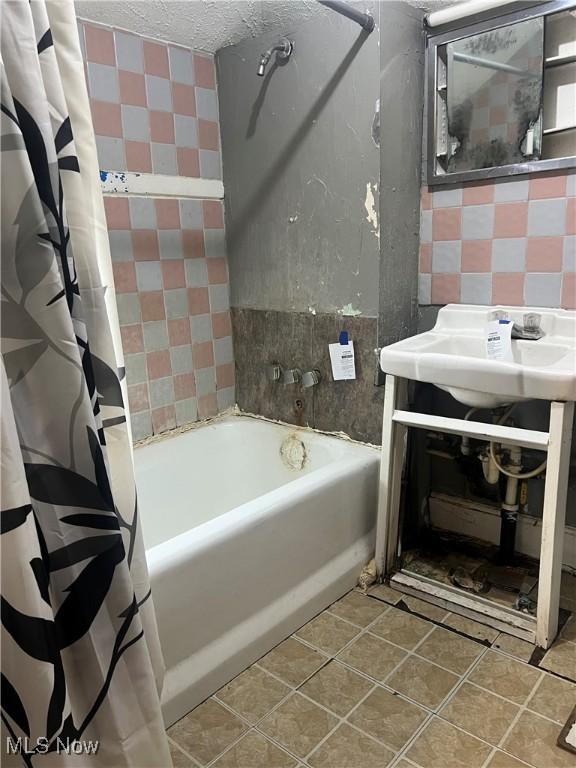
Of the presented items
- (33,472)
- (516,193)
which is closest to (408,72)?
(516,193)

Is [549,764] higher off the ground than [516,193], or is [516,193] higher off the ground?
[516,193]

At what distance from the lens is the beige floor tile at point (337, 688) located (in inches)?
54.0

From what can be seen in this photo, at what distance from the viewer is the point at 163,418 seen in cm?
214

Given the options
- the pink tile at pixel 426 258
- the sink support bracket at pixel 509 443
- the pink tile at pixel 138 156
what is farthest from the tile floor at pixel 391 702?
the pink tile at pixel 138 156

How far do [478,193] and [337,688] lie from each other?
1.55 metres

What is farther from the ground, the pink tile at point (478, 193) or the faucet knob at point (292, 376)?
A: the pink tile at point (478, 193)

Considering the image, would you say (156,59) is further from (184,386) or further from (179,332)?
(184,386)

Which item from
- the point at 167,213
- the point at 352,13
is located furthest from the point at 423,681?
the point at 352,13

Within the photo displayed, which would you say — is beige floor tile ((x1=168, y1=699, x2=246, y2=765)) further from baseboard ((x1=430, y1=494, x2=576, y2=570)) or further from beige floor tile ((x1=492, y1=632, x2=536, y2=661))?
baseboard ((x1=430, y1=494, x2=576, y2=570))

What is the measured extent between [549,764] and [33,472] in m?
1.22

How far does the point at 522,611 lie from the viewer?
1634 mm

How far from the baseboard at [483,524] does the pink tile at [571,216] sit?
3.13 ft

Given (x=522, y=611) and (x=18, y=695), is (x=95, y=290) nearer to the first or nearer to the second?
(x=18, y=695)

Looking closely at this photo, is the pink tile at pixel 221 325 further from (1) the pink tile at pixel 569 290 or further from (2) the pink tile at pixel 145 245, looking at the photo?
(1) the pink tile at pixel 569 290
